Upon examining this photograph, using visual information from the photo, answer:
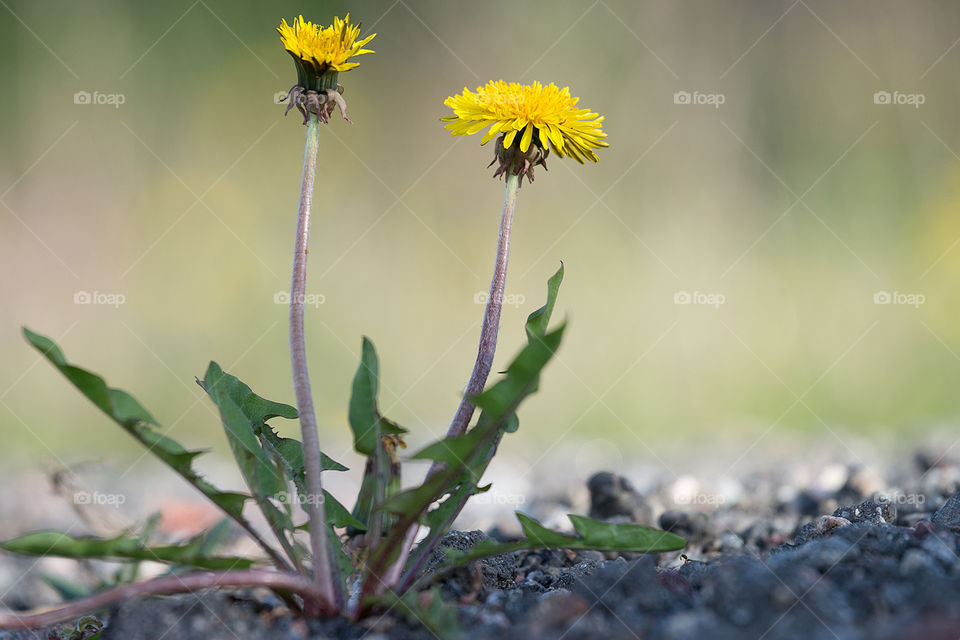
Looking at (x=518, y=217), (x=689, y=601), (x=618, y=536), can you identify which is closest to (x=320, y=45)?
(x=618, y=536)

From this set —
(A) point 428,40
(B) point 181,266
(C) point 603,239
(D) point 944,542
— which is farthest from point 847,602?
(A) point 428,40

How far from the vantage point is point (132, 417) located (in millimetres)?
1648

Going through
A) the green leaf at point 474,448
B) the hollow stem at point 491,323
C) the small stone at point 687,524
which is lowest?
the small stone at point 687,524

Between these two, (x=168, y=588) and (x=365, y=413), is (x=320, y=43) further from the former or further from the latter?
(x=168, y=588)

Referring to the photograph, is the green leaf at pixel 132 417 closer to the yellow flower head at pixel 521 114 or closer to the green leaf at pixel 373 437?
the green leaf at pixel 373 437

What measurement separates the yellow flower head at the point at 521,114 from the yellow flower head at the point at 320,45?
0.26 meters

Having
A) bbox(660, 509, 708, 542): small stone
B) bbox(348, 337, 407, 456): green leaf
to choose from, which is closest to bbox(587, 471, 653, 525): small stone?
bbox(660, 509, 708, 542): small stone

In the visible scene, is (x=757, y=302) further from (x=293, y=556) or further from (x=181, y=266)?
(x=293, y=556)

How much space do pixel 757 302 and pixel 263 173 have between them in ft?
14.6

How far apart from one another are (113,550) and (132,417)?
0.27m

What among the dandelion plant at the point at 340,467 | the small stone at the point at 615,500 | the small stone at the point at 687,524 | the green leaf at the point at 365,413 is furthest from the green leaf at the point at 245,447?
the small stone at the point at 687,524

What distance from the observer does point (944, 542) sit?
1.66 metres

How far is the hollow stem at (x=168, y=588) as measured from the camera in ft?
4.79

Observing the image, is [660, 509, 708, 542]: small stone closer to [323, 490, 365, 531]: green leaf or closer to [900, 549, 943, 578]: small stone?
[900, 549, 943, 578]: small stone
